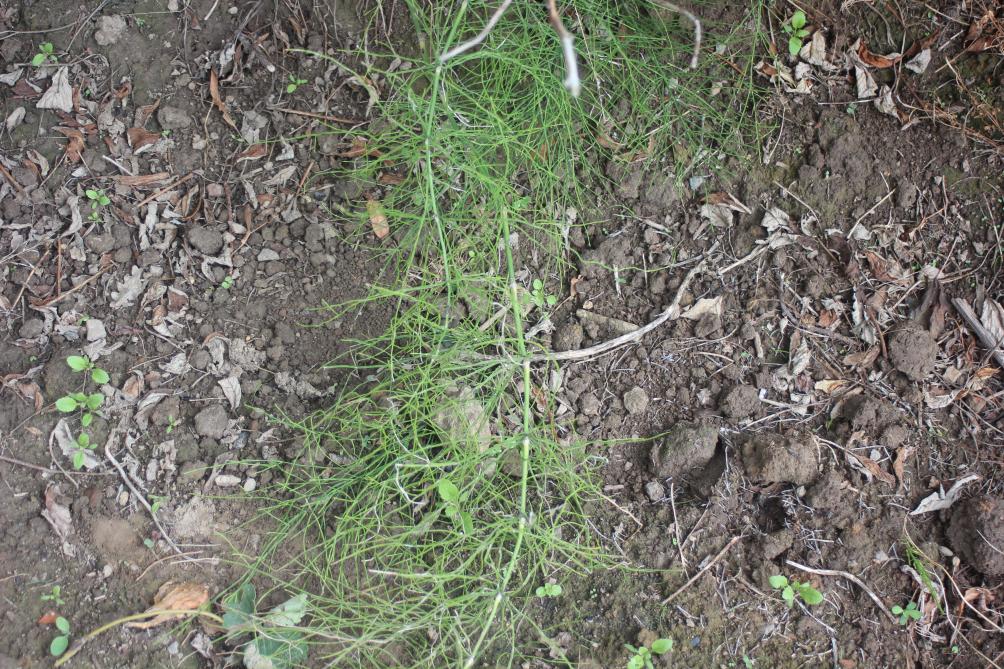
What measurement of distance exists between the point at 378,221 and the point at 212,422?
0.74 metres

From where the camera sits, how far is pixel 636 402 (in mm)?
2066

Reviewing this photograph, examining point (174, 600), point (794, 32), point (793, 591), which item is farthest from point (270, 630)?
point (794, 32)

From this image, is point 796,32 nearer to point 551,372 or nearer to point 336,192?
point 551,372

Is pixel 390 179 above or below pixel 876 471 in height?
above

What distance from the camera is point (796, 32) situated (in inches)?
84.9

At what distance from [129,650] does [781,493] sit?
1.78 metres

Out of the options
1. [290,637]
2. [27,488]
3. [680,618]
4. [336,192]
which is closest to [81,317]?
[27,488]

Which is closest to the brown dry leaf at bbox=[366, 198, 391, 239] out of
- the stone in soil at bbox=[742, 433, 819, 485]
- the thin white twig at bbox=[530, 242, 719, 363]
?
the thin white twig at bbox=[530, 242, 719, 363]

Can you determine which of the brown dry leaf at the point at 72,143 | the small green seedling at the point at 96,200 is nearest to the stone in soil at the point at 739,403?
the small green seedling at the point at 96,200

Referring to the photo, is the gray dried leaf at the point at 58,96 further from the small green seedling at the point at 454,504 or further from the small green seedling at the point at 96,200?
the small green seedling at the point at 454,504

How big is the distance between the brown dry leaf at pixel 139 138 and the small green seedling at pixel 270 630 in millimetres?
1328

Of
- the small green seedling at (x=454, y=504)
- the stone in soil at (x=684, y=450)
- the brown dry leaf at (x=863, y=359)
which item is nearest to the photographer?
the small green seedling at (x=454, y=504)

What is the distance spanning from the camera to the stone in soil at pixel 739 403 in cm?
204

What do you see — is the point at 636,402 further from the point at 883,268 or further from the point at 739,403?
the point at 883,268
